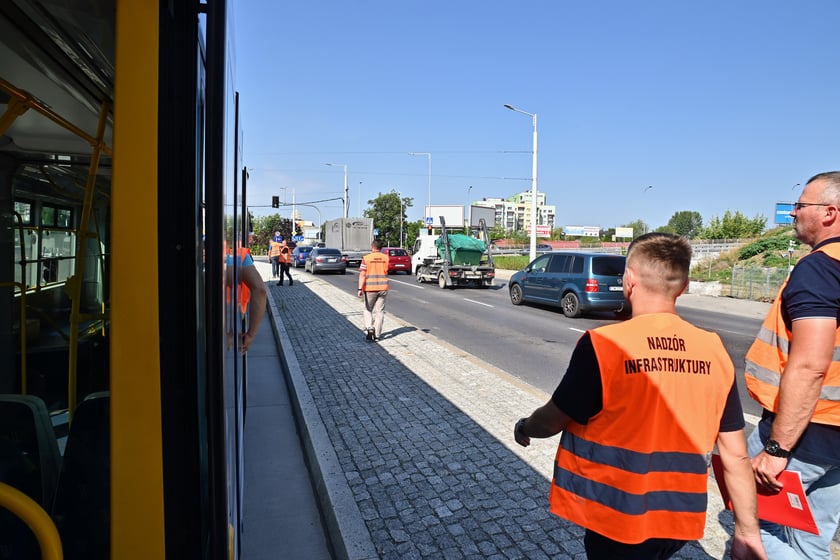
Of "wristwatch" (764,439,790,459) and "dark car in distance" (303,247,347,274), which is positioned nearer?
"wristwatch" (764,439,790,459)

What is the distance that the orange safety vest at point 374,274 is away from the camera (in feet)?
31.7

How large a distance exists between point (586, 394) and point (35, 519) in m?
1.56

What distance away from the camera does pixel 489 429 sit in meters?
5.06

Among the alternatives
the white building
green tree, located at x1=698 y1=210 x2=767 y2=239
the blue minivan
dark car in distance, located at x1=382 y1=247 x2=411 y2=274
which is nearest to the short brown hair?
the blue minivan

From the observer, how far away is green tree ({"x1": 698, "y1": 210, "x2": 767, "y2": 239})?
58.3m

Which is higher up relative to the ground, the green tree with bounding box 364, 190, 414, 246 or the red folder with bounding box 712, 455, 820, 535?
the green tree with bounding box 364, 190, 414, 246

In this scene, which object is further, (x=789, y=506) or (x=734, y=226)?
(x=734, y=226)

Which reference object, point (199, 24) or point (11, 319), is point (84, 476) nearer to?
point (199, 24)

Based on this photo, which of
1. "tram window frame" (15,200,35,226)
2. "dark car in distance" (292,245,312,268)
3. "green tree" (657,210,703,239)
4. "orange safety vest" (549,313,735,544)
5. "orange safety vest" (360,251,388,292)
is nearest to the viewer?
"orange safety vest" (549,313,735,544)

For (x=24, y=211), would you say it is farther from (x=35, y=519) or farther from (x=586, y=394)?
(x=586, y=394)

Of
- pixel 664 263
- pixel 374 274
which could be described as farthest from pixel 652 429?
pixel 374 274

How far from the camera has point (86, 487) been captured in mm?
1592

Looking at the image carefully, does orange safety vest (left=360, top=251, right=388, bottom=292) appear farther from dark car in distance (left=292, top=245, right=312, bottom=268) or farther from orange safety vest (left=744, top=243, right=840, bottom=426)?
dark car in distance (left=292, top=245, right=312, bottom=268)

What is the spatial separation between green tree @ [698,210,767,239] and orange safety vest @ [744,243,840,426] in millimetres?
63045
